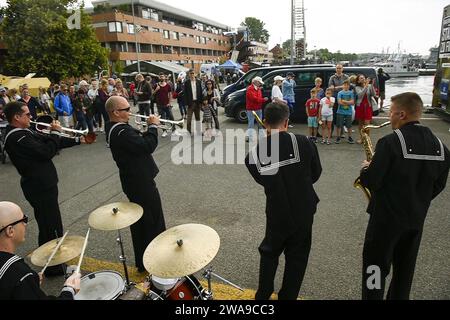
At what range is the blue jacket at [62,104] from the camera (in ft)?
35.1

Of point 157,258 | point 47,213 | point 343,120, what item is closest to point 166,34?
point 343,120

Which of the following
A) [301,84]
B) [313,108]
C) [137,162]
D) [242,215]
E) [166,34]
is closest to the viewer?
[137,162]

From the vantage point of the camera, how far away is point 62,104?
10711 millimetres

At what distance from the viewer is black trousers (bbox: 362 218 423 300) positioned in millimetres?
2635

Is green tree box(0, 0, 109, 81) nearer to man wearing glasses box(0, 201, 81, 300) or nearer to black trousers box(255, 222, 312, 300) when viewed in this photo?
man wearing glasses box(0, 201, 81, 300)

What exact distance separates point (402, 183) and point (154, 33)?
57.5 m

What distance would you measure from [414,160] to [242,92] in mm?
10527

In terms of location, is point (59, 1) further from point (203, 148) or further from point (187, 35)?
point (187, 35)

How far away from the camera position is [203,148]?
371 inches

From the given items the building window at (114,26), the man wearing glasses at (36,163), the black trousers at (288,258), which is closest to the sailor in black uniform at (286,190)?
the black trousers at (288,258)

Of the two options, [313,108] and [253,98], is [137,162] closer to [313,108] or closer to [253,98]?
[253,98]

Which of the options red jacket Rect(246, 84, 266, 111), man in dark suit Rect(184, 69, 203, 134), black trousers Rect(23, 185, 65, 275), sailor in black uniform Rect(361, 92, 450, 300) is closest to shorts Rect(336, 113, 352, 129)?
red jacket Rect(246, 84, 266, 111)
